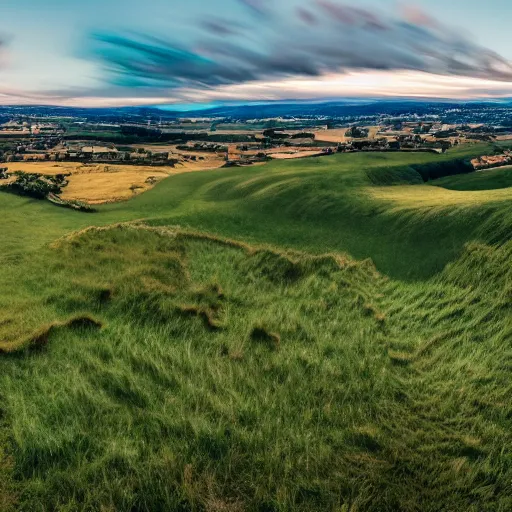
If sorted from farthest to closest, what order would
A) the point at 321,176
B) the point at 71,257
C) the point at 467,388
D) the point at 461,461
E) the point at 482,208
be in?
1. the point at 321,176
2. the point at 482,208
3. the point at 71,257
4. the point at 467,388
5. the point at 461,461

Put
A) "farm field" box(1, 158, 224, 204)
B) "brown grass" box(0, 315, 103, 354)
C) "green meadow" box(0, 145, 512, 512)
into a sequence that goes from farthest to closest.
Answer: "farm field" box(1, 158, 224, 204) → "brown grass" box(0, 315, 103, 354) → "green meadow" box(0, 145, 512, 512)

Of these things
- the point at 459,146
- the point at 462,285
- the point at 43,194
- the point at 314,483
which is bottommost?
the point at 314,483

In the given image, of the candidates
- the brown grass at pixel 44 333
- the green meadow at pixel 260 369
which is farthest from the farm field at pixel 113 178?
the brown grass at pixel 44 333

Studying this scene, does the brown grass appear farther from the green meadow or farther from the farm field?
the farm field

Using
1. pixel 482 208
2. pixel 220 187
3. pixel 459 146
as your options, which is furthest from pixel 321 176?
pixel 459 146

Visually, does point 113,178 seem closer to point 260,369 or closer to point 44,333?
point 44,333

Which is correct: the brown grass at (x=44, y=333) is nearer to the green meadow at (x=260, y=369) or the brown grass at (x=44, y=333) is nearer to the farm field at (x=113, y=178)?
the green meadow at (x=260, y=369)

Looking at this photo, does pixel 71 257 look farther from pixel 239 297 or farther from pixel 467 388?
pixel 467 388

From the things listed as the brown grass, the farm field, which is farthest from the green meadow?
the farm field
